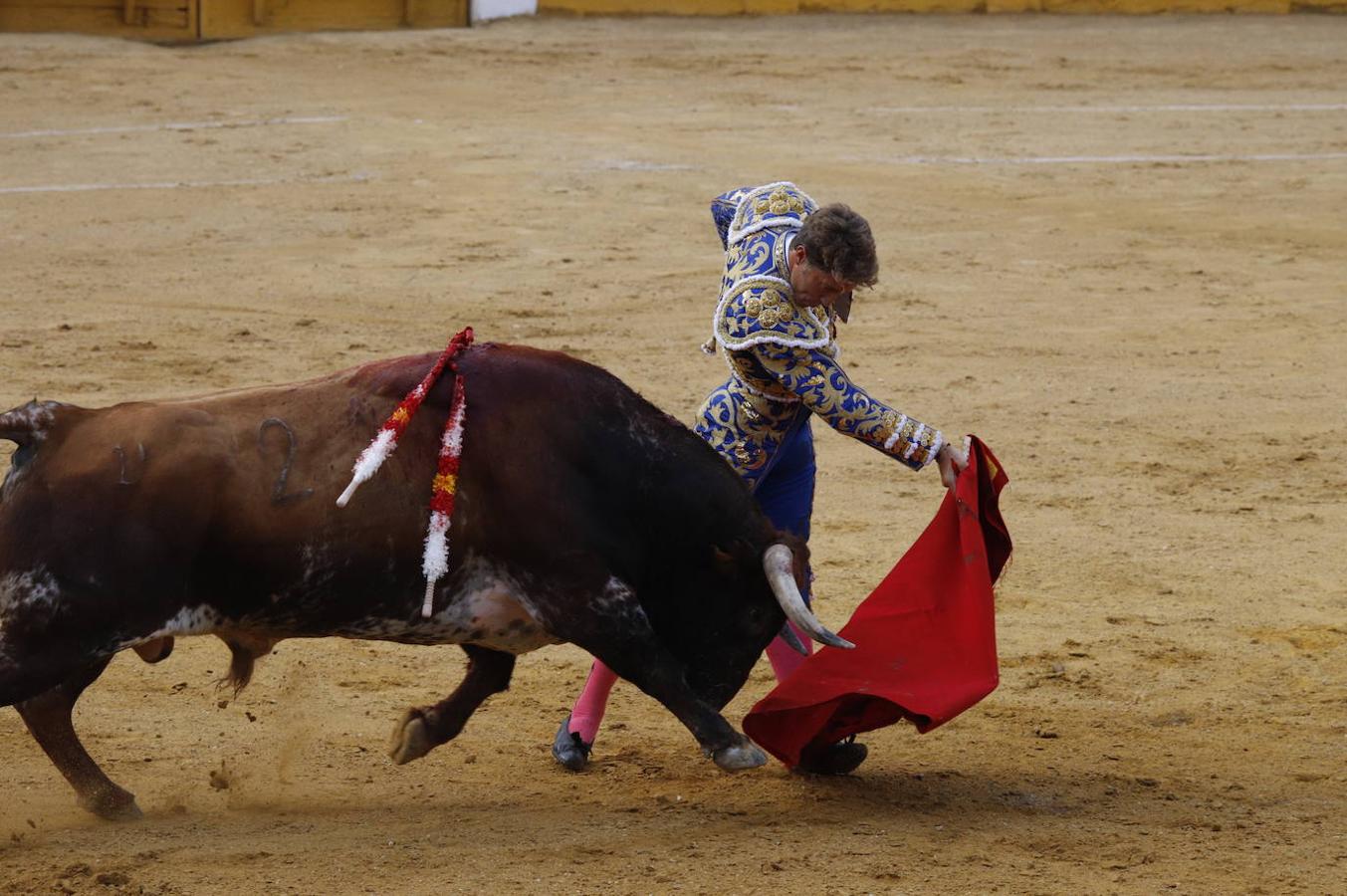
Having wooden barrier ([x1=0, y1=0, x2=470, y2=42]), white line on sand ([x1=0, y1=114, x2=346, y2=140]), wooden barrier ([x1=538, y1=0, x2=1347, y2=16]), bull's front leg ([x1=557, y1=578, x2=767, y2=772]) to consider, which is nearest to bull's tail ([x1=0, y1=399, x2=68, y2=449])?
bull's front leg ([x1=557, y1=578, x2=767, y2=772])

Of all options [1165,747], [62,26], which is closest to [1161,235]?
[1165,747]

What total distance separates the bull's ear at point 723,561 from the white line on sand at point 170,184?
770 centimetres

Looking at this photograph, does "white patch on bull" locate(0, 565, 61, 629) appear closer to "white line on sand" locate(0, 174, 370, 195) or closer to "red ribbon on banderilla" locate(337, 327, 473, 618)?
"red ribbon on banderilla" locate(337, 327, 473, 618)

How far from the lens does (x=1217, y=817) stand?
14.1 feet

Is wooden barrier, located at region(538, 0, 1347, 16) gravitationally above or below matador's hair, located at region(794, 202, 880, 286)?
above

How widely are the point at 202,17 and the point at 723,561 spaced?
1320 centimetres

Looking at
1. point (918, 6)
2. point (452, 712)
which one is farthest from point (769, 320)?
point (918, 6)

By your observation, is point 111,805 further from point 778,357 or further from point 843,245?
point 843,245

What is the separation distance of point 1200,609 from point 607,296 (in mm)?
4317

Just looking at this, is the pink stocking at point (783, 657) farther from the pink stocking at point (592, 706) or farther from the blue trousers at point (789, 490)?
the pink stocking at point (592, 706)

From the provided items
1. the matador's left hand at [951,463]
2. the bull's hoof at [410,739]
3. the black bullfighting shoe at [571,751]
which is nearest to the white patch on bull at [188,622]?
the bull's hoof at [410,739]

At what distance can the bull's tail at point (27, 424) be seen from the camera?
4027mm

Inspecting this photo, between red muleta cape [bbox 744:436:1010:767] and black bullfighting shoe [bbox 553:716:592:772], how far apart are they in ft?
1.37

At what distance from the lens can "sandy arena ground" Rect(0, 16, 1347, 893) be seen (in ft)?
13.9
